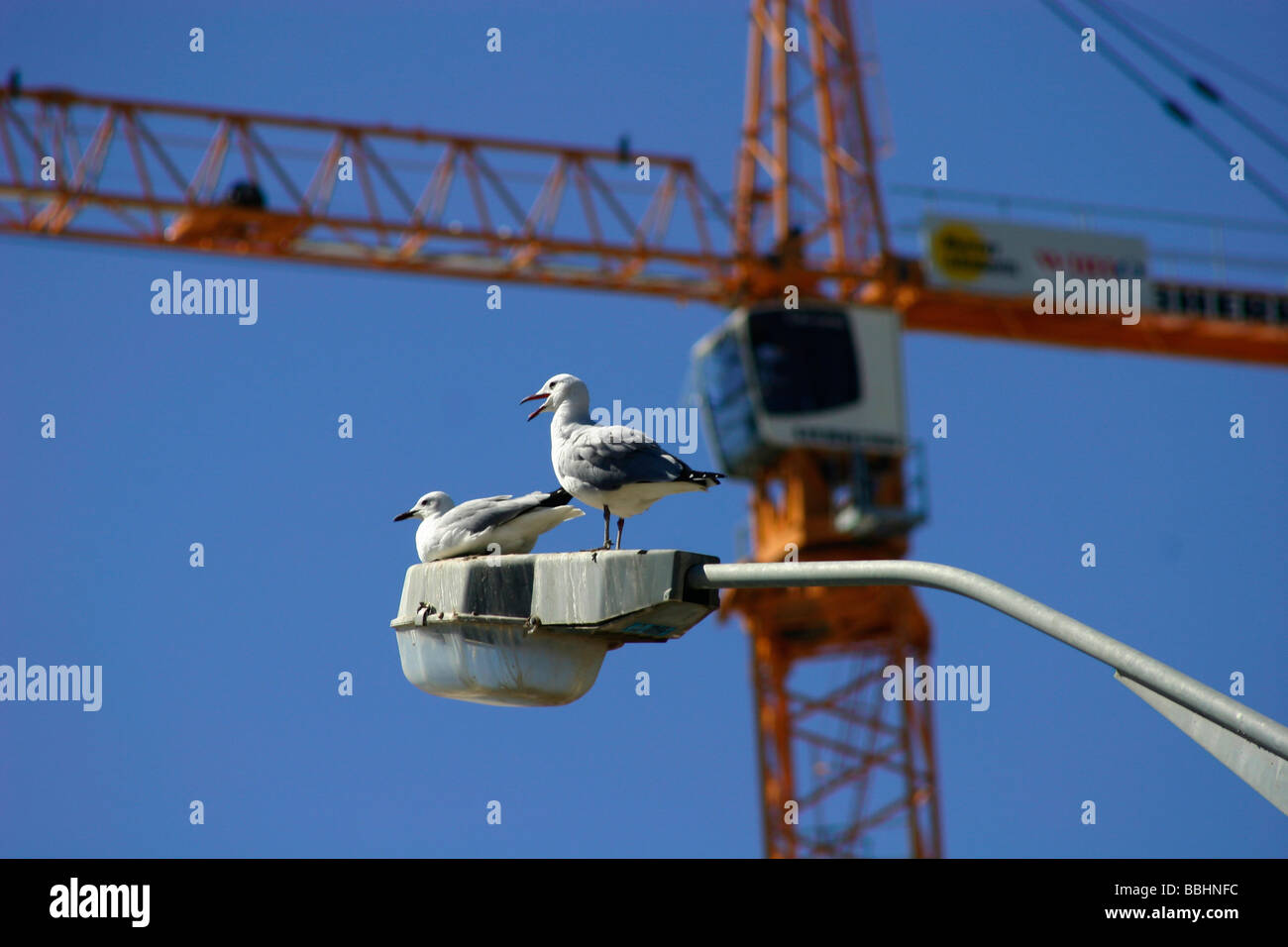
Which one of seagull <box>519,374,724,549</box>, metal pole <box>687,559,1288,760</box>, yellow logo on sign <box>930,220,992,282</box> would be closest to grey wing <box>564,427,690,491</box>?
seagull <box>519,374,724,549</box>

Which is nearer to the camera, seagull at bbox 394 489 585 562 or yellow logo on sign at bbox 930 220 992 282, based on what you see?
seagull at bbox 394 489 585 562

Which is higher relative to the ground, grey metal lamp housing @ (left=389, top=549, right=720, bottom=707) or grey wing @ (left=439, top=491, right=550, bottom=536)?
grey wing @ (left=439, top=491, right=550, bottom=536)

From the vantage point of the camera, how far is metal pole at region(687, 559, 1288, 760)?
8.49 meters

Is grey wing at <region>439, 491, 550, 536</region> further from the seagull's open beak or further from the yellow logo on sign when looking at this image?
the yellow logo on sign

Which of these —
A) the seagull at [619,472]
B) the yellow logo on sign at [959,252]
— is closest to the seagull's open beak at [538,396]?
the seagull at [619,472]

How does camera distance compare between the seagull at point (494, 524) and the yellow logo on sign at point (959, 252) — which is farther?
the yellow logo on sign at point (959, 252)

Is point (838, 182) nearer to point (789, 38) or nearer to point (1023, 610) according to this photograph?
point (789, 38)

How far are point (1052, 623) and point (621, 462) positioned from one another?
5.53m

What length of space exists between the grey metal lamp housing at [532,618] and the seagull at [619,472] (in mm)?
1211

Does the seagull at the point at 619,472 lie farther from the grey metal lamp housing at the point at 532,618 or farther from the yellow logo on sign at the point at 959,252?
the yellow logo on sign at the point at 959,252

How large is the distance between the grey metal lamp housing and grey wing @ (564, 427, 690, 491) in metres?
1.23

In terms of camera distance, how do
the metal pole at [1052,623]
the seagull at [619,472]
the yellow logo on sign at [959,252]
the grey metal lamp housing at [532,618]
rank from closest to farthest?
the metal pole at [1052,623], the grey metal lamp housing at [532,618], the seagull at [619,472], the yellow logo on sign at [959,252]

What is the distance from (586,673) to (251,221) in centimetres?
4226

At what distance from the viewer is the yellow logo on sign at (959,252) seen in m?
59.8
